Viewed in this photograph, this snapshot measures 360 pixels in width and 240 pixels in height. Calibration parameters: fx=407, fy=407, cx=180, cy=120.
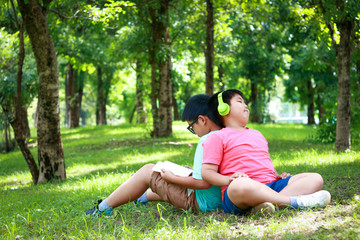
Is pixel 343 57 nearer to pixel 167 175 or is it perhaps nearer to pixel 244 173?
pixel 244 173

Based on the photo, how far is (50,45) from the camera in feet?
23.6

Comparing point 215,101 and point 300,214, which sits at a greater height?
point 215,101

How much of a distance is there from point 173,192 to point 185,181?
1.03 ft

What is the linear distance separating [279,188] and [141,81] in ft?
51.0

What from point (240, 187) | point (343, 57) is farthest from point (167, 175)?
point (343, 57)

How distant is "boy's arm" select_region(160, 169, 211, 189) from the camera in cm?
393

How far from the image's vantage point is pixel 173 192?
4215mm

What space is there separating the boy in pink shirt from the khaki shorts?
0.41 metres

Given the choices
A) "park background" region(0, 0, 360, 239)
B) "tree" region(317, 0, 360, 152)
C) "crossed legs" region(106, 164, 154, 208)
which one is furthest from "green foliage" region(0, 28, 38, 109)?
"tree" region(317, 0, 360, 152)

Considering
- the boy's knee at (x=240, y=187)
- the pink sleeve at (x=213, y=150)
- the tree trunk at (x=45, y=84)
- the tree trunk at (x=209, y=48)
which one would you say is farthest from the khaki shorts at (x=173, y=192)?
the tree trunk at (x=209, y=48)

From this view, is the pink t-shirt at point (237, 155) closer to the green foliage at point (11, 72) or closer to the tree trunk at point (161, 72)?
the green foliage at point (11, 72)

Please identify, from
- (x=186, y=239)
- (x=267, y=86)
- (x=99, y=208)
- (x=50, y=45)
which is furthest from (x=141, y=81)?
(x=186, y=239)

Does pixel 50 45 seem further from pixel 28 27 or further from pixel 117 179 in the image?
pixel 117 179

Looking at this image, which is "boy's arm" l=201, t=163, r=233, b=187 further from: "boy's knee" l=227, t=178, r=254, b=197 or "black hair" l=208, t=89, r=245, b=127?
"black hair" l=208, t=89, r=245, b=127
